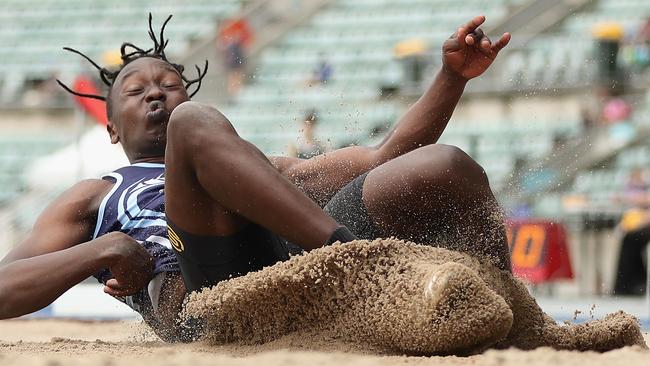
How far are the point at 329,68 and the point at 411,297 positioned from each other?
9.64 meters

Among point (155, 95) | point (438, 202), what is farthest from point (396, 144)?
point (155, 95)

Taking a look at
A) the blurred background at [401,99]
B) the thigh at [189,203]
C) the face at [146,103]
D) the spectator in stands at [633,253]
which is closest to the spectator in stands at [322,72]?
the blurred background at [401,99]

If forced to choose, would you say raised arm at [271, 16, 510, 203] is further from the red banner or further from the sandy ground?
the red banner

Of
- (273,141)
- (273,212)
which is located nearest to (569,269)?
(273,141)

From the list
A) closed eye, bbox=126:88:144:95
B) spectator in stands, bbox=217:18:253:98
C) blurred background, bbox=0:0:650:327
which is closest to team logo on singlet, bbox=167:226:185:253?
closed eye, bbox=126:88:144:95

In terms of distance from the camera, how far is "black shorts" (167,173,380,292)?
317 centimetres

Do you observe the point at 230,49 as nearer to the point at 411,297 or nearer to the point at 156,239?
the point at 156,239

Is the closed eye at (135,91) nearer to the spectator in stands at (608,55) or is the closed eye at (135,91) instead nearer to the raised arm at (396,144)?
the raised arm at (396,144)

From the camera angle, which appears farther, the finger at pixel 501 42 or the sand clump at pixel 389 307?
the finger at pixel 501 42

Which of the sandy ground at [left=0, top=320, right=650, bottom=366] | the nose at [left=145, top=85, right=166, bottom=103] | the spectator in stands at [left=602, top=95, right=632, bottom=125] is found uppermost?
the nose at [left=145, top=85, right=166, bottom=103]

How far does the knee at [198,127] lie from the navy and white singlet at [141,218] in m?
0.61

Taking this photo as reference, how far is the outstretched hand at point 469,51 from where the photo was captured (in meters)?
3.42

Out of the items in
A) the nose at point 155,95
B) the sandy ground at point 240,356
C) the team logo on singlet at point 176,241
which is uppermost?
the nose at point 155,95

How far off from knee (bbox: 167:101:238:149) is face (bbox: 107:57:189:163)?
0.78 m
